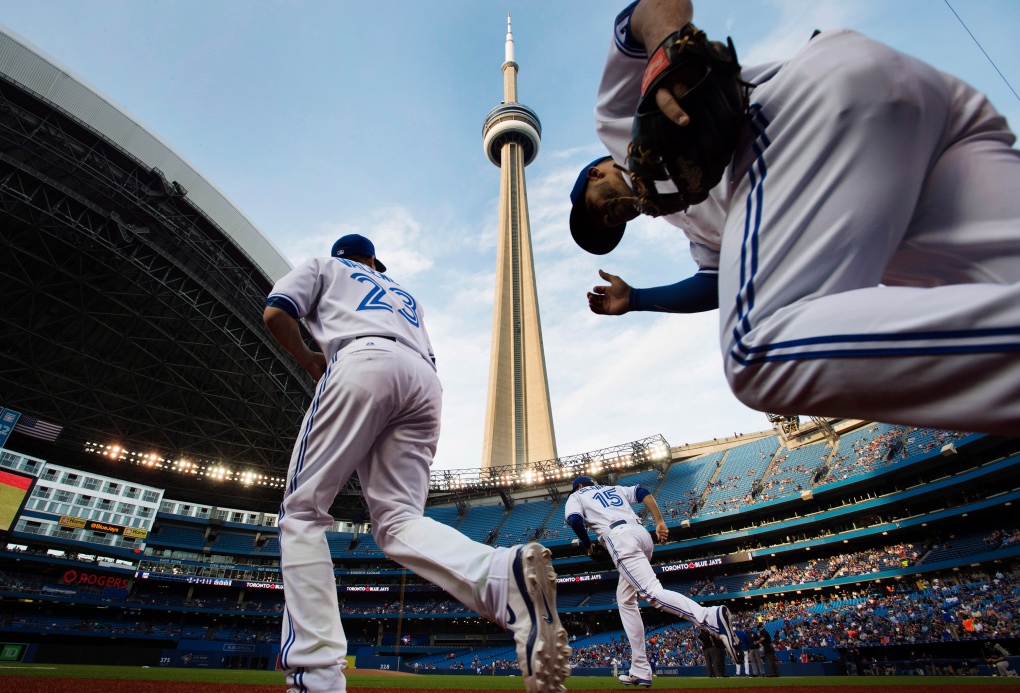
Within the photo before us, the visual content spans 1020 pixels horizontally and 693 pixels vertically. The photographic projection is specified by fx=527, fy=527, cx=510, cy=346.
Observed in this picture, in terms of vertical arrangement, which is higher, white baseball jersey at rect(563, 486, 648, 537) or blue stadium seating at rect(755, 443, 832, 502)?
blue stadium seating at rect(755, 443, 832, 502)

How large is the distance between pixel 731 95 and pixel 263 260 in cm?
1973

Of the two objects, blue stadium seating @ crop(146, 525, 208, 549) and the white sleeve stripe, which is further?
blue stadium seating @ crop(146, 525, 208, 549)

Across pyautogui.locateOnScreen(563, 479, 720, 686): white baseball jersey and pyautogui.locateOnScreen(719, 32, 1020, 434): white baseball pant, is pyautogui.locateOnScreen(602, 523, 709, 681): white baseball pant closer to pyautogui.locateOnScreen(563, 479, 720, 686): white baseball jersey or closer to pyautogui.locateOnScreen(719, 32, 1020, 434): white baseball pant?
pyautogui.locateOnScreen(563, 479, 720, 686): white baseball jersey

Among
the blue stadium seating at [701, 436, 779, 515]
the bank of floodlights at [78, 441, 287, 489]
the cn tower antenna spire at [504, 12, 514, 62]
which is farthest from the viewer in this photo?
the cn tower antenna spire at [504, 12, 514, 62]

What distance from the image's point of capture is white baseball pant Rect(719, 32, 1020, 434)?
A: 2.41ft

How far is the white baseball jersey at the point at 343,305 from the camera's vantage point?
89.1 inches

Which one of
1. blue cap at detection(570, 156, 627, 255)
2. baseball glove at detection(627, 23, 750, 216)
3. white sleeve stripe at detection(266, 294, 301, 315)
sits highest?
white sleeve stripe at detection(266, 294, 301, 315)

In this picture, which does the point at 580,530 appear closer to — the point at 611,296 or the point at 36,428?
the point at 611,296

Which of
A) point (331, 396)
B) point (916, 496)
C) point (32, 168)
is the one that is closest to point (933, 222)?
point (331, 396)

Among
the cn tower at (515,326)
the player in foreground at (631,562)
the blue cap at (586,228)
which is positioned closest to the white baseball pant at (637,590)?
the player in foreground at (631,562)

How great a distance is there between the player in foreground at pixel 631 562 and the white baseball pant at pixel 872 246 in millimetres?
3820

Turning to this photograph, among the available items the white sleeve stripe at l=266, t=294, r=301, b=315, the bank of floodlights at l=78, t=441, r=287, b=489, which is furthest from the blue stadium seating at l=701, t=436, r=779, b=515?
the white sleeve stripe at l=266, t=294, r=301, b=315

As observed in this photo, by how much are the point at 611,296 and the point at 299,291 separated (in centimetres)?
138

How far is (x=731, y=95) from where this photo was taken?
3.56ft
